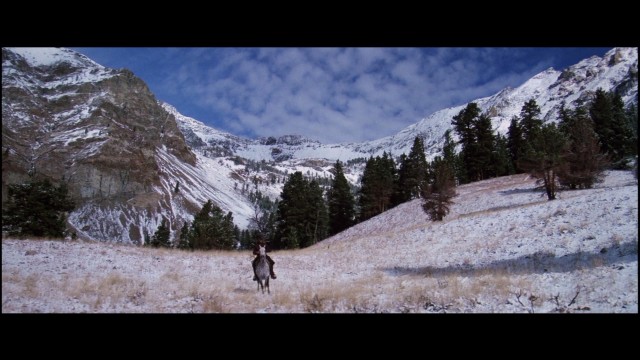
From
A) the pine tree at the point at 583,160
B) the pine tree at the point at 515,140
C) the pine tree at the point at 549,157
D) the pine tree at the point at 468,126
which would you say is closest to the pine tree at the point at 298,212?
the pine tree at the point at 468,126

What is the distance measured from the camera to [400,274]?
17.6m

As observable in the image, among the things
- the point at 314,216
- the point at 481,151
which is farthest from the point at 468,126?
the point at 314,216

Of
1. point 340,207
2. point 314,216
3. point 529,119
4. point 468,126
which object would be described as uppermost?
point 529,119

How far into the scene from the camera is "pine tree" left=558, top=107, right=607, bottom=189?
3222 centimetres

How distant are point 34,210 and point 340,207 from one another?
41.9 meters

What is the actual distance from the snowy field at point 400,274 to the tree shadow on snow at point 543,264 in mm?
53

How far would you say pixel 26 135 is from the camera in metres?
181

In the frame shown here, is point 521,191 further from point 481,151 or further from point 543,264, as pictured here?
point 543,264

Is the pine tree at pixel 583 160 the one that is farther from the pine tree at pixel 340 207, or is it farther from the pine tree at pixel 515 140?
the pine tree at pixel 340 207

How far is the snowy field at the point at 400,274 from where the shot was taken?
10523mm

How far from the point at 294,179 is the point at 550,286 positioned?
4348 centimetres
